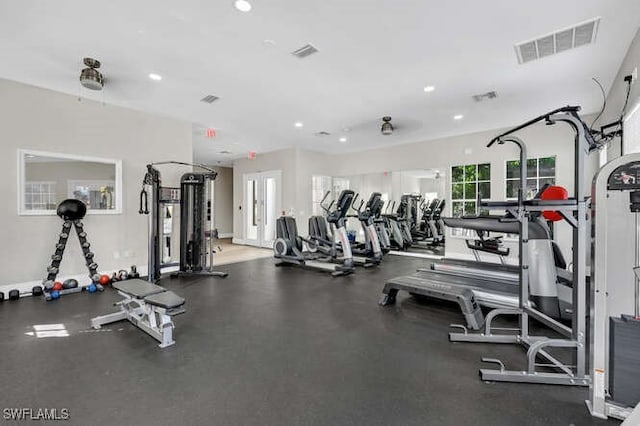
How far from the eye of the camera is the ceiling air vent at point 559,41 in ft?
8.96

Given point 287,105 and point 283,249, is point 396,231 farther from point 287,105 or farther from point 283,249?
point 287,105

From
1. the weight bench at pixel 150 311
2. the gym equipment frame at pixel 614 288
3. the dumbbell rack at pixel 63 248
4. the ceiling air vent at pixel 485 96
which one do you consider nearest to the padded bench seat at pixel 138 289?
the weight bench at pixel 150 311

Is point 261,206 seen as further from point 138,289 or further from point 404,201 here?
point 138,289

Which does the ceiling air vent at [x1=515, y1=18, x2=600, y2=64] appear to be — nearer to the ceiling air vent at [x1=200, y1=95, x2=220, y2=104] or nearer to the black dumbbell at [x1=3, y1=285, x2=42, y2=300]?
the ceiling air vent at [x1=200, y1=95, x2=220, y2=104]

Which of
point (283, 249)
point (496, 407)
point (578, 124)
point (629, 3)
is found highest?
point (629, 3)

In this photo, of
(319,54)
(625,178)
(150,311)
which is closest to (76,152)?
(150,311)

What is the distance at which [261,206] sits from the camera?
8.79 m

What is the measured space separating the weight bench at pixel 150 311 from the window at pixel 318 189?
585 centimetres

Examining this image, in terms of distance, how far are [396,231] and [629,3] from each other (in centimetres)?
586

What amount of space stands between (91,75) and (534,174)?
7.65 m

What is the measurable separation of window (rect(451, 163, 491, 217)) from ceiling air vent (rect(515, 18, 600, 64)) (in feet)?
11.5

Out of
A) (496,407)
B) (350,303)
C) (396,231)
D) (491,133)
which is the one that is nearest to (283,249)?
(350,303)

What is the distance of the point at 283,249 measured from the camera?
19.6ft

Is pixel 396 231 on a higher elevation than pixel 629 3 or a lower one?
lower
